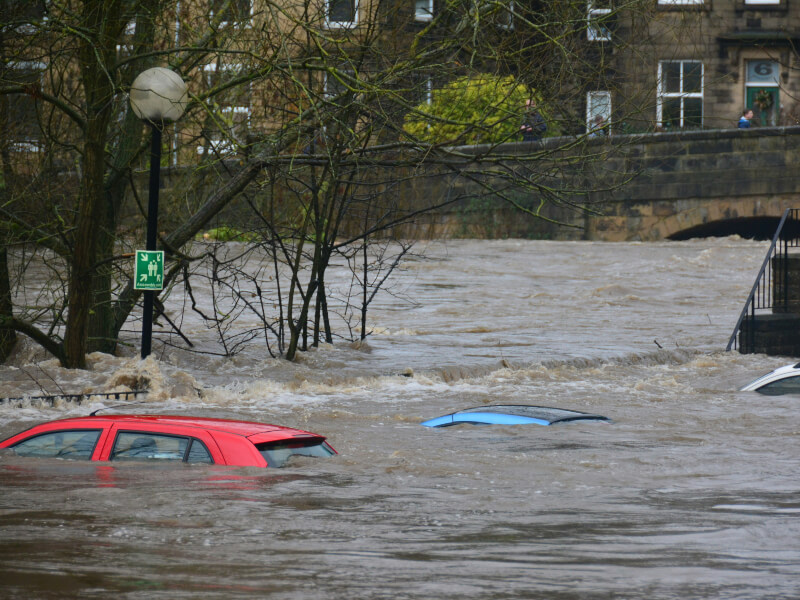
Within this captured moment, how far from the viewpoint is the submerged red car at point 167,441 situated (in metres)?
8.19

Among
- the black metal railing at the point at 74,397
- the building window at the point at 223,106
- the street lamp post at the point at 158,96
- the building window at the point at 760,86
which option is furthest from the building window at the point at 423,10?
the building window at the point at 760,86

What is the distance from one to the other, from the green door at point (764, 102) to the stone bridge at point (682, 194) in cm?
339

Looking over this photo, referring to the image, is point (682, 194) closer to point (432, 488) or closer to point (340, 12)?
point (340, 12)

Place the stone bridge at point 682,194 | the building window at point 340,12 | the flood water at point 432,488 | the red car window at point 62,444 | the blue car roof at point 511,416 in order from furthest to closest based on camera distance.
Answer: the stone bridge at point 682,194 → the building window at point 340,12 → the blue car roof at point 511,416 → the red car window at point 62,444 → the flood water at point 432,488

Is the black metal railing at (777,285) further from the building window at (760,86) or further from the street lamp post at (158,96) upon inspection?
the building window at (760,86)

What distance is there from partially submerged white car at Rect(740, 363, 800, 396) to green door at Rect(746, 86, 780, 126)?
25475 millimetres

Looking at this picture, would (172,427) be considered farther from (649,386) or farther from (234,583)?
(649,386)

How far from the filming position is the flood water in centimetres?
612

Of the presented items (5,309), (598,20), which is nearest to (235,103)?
(5,309)

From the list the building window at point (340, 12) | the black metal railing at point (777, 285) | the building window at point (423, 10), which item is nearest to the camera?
the building window at point (340, 12)

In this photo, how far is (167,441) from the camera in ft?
27.2

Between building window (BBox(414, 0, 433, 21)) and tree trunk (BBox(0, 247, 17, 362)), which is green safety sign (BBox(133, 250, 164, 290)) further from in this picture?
building window (BBox(414, 0, 433, 21))

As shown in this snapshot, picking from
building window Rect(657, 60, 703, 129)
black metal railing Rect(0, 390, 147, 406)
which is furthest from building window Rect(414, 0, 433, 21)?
black metal railing Rect(0, 390, 147, 406)

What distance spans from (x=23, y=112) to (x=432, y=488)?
11.0 m
